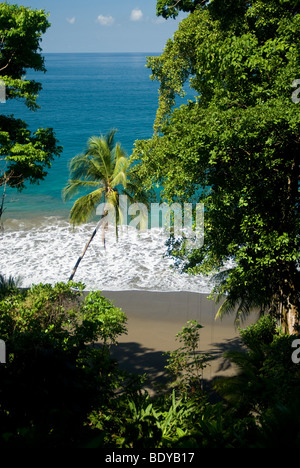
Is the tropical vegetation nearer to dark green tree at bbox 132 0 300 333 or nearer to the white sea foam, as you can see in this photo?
dark green tree at bbox 132 0 300 333

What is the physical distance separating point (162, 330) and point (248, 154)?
7.05m

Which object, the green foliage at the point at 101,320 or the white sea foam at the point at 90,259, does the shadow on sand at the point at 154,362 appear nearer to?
the green foliage at the point at 101,320

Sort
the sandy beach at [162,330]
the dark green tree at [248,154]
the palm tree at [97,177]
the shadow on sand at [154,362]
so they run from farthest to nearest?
the palm tree at [97,177], the sandy beach at [162,330], the shadow on sand at [154,362], the dark green tree at [248,154]

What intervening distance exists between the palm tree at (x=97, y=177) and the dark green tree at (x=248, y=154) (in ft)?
13.0

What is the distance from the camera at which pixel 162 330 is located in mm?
13250

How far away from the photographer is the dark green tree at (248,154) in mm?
7773

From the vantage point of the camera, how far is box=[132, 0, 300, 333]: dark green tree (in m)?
7.77

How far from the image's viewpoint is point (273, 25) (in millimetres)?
9500

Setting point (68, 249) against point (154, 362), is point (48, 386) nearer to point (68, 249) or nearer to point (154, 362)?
point (154, 362)

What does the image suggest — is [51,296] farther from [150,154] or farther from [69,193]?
[69,193]

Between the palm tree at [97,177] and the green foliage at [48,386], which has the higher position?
the palm tree at [97,177]

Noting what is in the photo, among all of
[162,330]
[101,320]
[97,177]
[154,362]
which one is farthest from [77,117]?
[101,320]

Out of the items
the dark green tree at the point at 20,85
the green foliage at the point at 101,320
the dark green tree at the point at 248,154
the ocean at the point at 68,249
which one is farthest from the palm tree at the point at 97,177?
the green foliage at the point at 101,320

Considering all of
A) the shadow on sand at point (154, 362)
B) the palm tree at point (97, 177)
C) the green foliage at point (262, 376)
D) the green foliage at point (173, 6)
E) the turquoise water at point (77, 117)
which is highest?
the turquoise water at point (77, 117)
